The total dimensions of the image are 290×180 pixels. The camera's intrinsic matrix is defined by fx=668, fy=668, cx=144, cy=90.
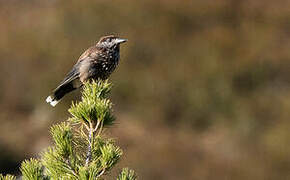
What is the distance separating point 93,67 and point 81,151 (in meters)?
2.54

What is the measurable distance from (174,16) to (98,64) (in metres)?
20.3

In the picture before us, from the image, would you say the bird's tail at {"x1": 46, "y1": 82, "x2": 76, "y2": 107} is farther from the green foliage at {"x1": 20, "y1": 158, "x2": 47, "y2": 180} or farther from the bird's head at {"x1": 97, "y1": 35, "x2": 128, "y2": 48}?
the green foliage at {"x1": 20, "y1": 158, "x2": 47, "y2": 180}

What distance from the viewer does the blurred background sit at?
18.6m

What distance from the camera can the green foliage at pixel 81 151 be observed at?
2.93m

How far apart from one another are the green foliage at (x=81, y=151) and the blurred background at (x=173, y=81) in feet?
44.5

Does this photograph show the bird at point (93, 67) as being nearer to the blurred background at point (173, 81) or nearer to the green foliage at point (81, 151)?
the green foliage at point (81, 151)

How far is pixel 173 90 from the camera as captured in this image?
2266 centimetres

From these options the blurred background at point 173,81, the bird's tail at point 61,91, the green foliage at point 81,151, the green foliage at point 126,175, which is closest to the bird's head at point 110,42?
the bird's tail at point 61,91

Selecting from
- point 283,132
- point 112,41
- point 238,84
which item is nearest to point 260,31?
point 238,84

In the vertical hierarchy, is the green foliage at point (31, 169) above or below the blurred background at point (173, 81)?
below

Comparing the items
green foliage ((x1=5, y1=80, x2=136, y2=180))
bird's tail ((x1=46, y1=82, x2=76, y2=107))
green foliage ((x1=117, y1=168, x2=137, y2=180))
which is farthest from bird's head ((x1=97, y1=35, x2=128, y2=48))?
green foliage ((x1=117, y1=168, x2=137, y2=180))

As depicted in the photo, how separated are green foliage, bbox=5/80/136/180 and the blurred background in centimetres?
1356

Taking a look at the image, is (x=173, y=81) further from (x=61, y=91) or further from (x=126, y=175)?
(x=126, y=175)

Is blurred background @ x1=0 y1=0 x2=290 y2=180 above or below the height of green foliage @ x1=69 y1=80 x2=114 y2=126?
above
